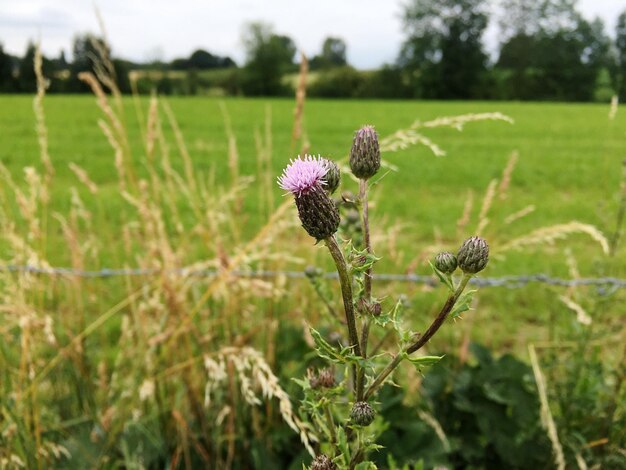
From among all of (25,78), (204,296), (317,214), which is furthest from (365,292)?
(25,78)

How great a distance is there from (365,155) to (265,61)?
2466 inches

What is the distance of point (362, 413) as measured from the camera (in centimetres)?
83

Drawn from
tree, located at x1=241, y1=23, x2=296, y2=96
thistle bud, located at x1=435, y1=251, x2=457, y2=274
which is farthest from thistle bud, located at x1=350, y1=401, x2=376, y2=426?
tree, located at x1=241, y1=23, x2=296, y2=96

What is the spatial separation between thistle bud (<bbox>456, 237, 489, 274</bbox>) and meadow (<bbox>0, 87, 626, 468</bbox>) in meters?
0.42

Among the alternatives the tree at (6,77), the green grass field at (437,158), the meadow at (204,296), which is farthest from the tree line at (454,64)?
the meadow at (204,296)

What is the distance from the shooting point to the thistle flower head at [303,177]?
2.58 feet

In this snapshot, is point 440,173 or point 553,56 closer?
point 440,173

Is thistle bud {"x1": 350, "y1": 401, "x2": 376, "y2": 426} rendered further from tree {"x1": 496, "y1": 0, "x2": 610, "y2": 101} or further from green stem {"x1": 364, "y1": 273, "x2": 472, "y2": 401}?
tree {"x1": 496, "y1": 0, "x2": 610, "y2": 101}

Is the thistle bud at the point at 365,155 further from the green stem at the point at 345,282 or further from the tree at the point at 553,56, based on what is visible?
the tree at the point at 553,56

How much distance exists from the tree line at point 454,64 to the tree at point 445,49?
0.28ft

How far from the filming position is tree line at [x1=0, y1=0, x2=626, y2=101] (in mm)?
49812

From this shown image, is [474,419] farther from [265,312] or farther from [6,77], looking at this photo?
[6,77]

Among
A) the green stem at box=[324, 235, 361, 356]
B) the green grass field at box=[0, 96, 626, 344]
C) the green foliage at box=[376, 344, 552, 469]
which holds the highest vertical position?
the green stem at box=[324, 235, 361, 356]

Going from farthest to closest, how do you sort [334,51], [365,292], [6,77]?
[334,51] < [6,77] < [365,292]
